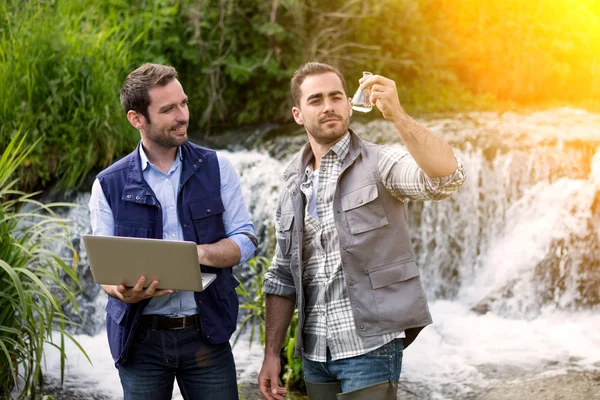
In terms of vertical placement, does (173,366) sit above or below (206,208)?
below

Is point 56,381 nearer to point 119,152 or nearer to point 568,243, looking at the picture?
point 119,152

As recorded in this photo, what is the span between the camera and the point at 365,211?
246 cm

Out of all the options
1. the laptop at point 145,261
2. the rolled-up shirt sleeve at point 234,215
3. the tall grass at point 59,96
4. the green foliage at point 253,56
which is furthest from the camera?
the green foliage at point 253,56

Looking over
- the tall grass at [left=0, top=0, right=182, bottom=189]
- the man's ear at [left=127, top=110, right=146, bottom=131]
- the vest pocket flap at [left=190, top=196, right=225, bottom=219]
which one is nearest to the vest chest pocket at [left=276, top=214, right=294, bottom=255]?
the vest pocket flap at [left=190, top=196, right=225, bottom=219]

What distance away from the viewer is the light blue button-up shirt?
266 centimetres

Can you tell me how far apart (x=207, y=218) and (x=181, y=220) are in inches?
3.5

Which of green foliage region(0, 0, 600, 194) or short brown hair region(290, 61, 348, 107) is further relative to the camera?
green foliage region(0, 0, 600, 194)

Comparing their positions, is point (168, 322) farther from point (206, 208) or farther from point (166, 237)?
point (206, 208)

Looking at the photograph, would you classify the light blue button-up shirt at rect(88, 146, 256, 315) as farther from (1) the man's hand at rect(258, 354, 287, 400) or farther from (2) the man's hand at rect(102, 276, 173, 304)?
(1) the man's hand at rect(258, 354, 287, 400)

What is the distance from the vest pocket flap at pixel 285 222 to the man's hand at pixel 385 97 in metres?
0.56

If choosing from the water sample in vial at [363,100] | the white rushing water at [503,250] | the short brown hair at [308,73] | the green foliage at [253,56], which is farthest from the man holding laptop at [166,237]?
the green foliage at [253,56]

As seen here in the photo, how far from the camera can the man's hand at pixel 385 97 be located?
2.21 metres

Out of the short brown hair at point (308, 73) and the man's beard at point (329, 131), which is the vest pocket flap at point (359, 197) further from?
the short brown hair at point (308, 73)

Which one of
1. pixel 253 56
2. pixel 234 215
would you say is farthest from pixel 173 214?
pixel 253 56
